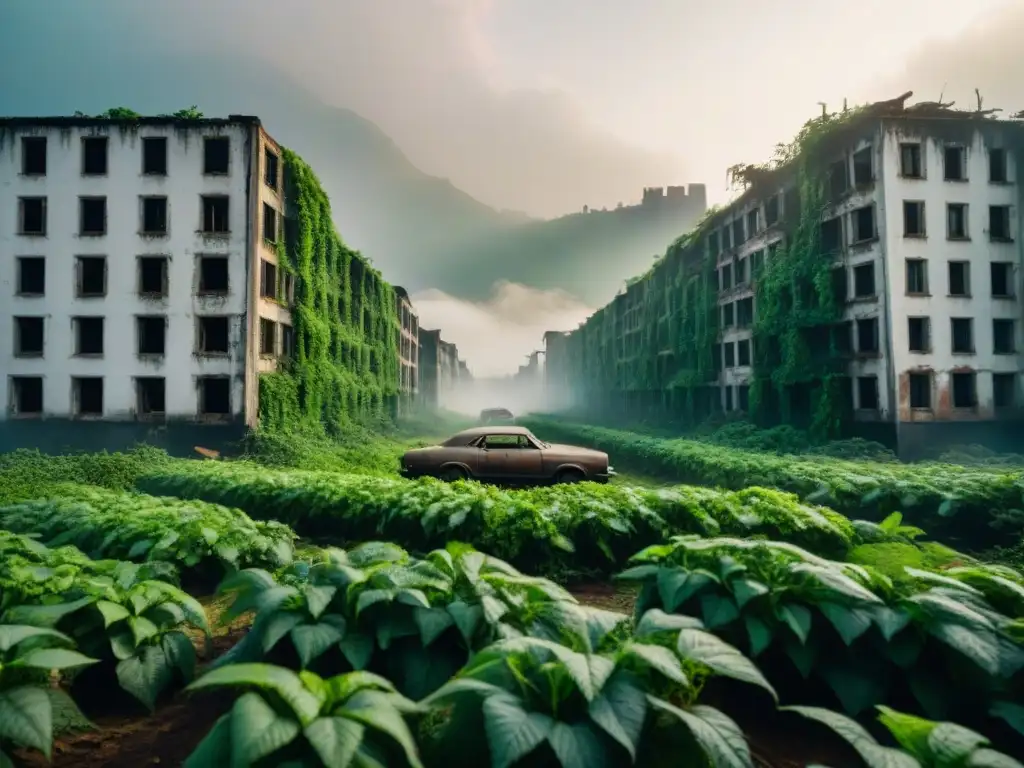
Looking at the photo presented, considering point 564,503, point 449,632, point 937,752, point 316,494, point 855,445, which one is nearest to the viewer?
point 937,752

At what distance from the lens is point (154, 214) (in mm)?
25531

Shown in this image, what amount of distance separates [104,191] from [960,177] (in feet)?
125

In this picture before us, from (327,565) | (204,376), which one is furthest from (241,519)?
(204,376)

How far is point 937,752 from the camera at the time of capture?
1.94 meters

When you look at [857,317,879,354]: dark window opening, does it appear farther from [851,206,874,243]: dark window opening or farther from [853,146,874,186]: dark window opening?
[853,146,874,186]: dark window opening

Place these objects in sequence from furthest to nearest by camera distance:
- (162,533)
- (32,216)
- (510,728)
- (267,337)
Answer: (267,337)
(32,216)
(162,533)
(510,728)

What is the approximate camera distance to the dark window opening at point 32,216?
83.8 ft

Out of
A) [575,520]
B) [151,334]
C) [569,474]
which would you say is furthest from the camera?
[151,334]

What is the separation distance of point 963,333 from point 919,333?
2.31 metres

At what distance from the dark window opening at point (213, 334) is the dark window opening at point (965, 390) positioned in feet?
104

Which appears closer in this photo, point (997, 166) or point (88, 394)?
point (997, 166)

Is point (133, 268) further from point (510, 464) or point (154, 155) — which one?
point (510, 464)

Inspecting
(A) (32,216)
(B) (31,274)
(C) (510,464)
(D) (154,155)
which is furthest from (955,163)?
(B) (31,274)

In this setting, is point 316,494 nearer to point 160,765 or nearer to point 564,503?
point 564,503
